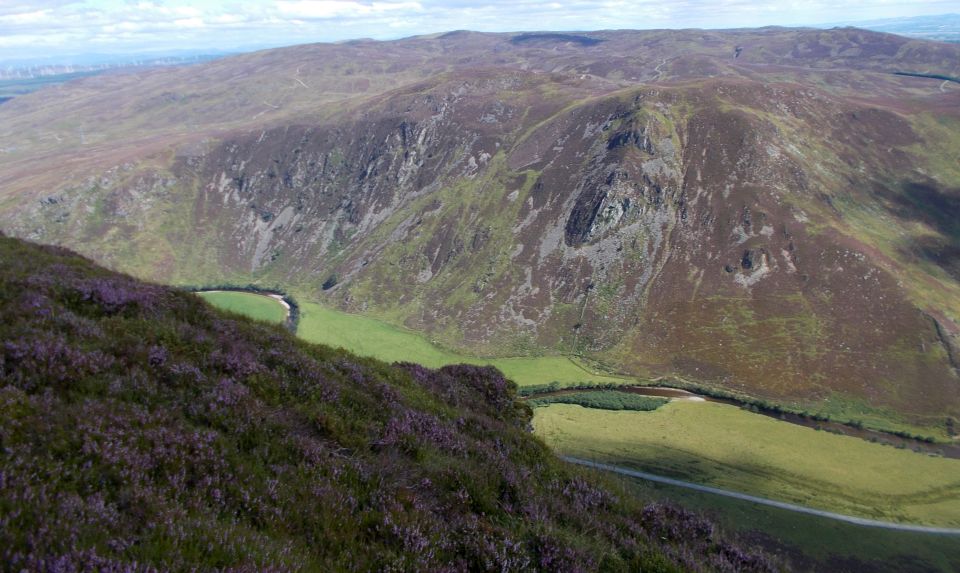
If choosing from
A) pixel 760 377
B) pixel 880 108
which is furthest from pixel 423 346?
pixel 880 108

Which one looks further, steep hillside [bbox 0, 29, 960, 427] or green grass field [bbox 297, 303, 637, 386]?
green grass field [bbox 297, 303, 637, 386]

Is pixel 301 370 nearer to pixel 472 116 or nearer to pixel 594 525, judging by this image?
pixel 594 525

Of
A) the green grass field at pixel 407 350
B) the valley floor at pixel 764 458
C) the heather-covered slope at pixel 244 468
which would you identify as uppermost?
the heather-covered slope at pixel 244 468

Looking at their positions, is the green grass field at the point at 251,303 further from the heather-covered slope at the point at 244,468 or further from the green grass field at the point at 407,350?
the heather-covered slope at the point at 244,468

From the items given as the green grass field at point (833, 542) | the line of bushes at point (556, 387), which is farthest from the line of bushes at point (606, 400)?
the green grass field at point (833, 542)

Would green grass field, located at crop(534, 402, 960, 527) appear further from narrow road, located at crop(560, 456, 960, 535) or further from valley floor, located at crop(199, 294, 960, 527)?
narrow road, located at crop(560, 456, 960, 535)

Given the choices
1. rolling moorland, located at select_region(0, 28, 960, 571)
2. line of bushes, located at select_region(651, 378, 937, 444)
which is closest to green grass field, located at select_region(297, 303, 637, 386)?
rolling moorland, located at select_region(0, 28, 960, 571)
